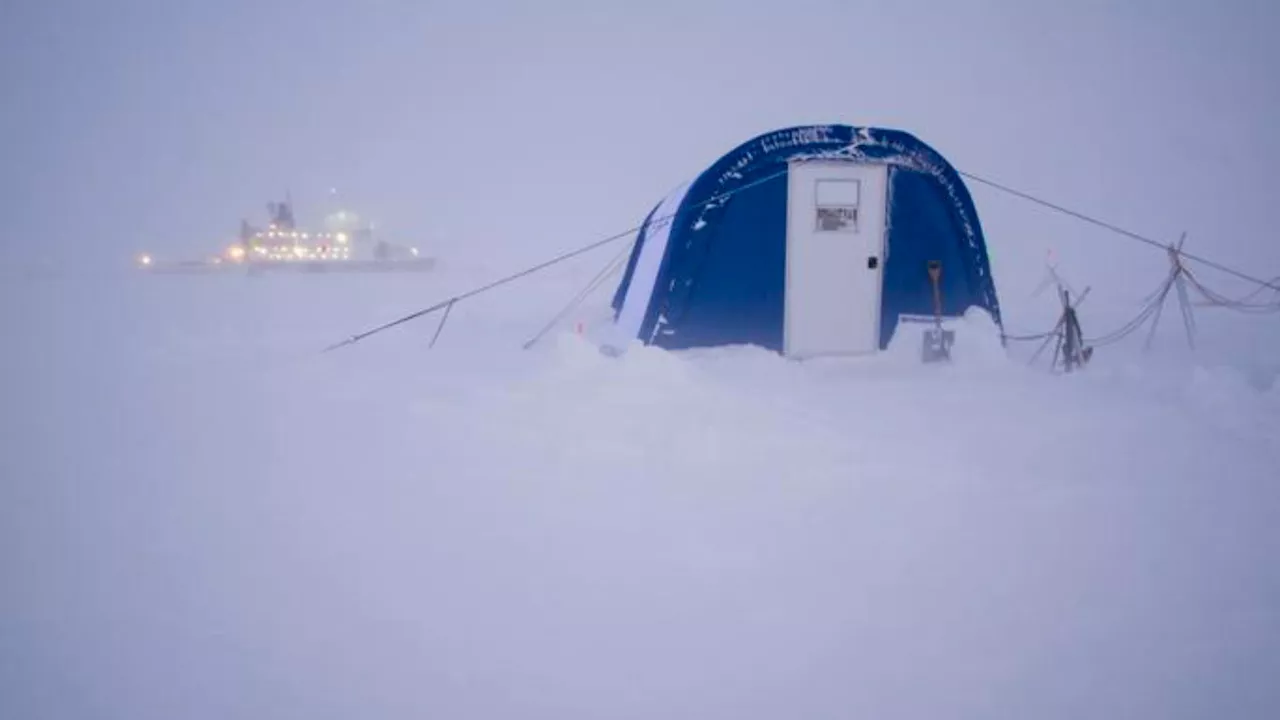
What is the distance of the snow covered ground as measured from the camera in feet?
7.45

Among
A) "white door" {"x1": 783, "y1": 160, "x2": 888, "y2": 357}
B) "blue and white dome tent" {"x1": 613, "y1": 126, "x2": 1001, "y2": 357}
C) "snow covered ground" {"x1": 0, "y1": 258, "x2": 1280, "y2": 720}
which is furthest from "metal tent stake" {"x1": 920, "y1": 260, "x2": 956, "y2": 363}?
"snow covered ground" {"x1": 0, "y1": 258, "x2": 1280, "y2": 720}

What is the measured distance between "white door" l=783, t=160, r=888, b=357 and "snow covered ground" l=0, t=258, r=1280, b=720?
1863 millimetres

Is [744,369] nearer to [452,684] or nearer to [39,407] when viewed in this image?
[452,684]

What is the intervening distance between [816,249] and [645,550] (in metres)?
6.21

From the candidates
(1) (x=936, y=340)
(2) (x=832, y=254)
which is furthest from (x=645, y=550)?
(1) (x=936, y=340)

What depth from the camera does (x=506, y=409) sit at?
19.5 ft

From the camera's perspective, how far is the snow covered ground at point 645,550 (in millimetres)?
2270

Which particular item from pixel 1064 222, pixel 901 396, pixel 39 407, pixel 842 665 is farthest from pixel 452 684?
pixel 1064 222

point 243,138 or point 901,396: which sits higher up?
point 243,138

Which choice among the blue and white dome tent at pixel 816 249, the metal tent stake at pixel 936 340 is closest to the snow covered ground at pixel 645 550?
the metal tent stake at pixel 936 340

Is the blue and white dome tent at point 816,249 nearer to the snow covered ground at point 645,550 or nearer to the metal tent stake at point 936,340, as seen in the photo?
the metal tent stake at point 936,340

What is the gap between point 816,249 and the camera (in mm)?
8203

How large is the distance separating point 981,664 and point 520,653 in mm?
1963

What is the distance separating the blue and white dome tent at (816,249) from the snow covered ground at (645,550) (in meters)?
1.83
